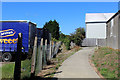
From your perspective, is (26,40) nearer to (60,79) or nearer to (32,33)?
(32,33)

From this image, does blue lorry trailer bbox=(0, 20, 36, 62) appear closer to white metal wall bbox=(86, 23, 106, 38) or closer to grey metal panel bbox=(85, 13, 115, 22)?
white metal wall bbox=(86, 23, 106, 38)

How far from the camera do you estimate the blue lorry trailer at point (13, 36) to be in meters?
15.1

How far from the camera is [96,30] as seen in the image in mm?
34156

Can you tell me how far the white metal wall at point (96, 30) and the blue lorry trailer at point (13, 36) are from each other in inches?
789

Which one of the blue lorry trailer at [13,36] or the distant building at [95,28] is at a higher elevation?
the distant building at [95,28]

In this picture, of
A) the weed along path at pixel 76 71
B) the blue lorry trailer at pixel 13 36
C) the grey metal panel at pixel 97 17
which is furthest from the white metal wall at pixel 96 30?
the weed along path at pixel 76 71

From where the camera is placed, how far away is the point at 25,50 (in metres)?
15.0

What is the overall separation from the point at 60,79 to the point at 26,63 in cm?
223

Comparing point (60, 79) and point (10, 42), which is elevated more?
point (10, 42)

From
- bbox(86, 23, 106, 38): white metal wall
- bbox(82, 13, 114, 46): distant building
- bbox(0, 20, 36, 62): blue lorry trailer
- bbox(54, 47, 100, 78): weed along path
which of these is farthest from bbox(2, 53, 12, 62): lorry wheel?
bbox(86, 23, 106, 38): white metal wall

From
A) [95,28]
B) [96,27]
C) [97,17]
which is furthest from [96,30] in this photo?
[97,17]

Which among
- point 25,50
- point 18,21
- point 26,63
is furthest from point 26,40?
point 26,63

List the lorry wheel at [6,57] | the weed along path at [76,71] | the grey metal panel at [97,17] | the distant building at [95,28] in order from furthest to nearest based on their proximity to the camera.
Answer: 1. the grey metal panel at [97,17]
2. the distant building at [95,28]
3. the lorry wheel at [6,57]
4. the weed along path at [76,71]

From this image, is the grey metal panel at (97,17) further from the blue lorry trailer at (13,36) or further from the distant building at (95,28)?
the blue lorry trailer at (13,36)
